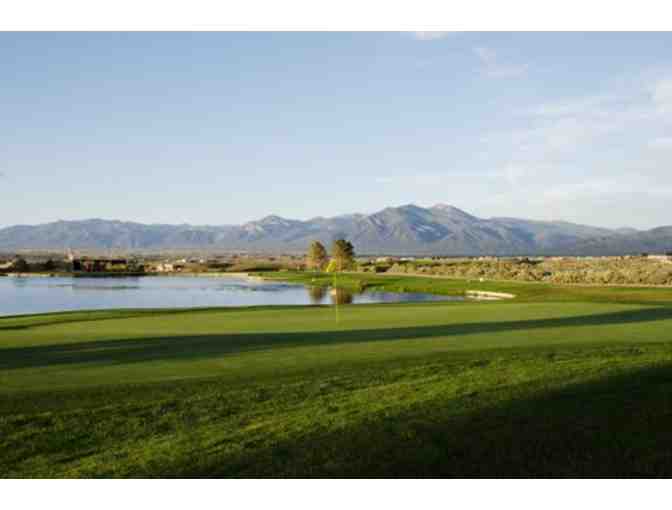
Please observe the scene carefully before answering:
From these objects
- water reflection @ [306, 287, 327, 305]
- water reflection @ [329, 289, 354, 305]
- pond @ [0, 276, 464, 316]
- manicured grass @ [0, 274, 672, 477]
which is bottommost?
water reflection @ [306, 287, 327, 305]

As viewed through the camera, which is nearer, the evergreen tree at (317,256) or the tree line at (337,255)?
the tree line at (337,255)

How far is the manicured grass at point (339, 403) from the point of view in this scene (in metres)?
7.50

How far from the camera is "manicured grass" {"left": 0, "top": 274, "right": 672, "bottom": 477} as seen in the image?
7.50m

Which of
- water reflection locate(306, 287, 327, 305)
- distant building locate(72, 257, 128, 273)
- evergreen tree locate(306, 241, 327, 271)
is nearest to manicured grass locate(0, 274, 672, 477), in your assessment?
water reflection locate(306, 287, 327, 305)

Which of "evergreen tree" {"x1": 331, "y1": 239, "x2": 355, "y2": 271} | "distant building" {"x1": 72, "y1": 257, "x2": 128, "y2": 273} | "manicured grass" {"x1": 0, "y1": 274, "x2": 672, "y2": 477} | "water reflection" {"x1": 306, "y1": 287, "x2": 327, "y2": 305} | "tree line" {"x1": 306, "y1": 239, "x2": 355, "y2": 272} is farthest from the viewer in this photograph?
"distant building" {"x1": 72, "y1": 257, "x2": 128, "y2": 273}

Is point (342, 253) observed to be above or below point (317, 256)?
above

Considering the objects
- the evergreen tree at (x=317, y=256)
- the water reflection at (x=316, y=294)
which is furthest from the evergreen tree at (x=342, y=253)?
the water reflection at (x=316, y=294)

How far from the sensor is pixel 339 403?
407 inches

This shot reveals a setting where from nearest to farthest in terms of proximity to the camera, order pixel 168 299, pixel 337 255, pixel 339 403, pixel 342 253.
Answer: pixel 339 403 → pixel 168 299 → pixel 337 255 → pixel 342 253

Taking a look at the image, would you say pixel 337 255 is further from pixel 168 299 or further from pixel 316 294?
pixel 168 299

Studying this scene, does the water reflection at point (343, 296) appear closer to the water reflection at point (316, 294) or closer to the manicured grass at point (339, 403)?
the water reflection at point (316, 294)

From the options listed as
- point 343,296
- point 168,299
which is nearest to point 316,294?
point 343,296

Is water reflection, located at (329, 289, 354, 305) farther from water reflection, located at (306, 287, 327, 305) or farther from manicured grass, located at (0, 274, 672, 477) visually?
manicured grass, located at (0, 274, 672, 477)

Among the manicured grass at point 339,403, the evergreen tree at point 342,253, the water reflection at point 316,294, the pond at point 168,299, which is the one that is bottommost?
the water reflection at point 316,294
